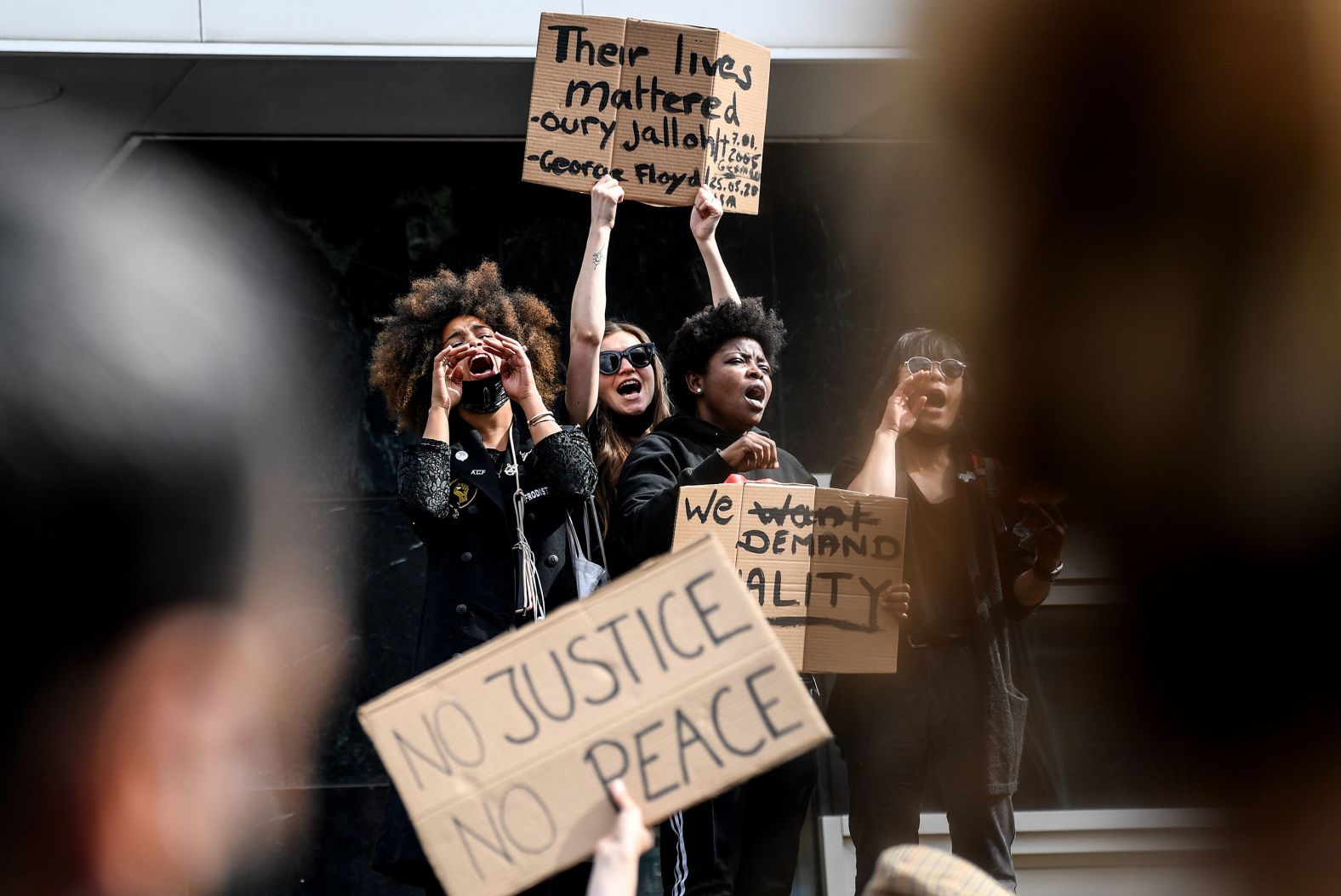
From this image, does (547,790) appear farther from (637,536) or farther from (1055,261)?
(1055,261)

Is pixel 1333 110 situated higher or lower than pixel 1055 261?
higher

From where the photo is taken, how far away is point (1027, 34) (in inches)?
214

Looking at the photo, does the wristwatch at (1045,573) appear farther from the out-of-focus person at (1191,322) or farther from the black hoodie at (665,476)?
→ the black hoodie at (665,476)

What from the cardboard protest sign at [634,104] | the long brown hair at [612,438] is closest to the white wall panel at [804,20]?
the cardboard protest sign at [634,104]

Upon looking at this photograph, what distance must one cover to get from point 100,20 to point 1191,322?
387 centimetres

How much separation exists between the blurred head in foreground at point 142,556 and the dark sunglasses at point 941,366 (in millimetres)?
2349

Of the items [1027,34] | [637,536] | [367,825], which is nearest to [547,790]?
[637,536]

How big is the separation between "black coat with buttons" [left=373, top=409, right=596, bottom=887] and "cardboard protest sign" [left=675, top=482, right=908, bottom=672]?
322 millimetres

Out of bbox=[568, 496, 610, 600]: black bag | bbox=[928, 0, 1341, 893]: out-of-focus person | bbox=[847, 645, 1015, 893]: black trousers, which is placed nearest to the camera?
bbox=[568, 496, 610, 600]: black bag

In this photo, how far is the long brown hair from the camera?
4047mm

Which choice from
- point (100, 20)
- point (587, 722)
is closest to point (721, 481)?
point (587, 722)

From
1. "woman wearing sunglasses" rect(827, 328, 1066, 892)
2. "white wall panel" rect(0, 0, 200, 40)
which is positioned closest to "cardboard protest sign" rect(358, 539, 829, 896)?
"woman wearing sunglasses" rect(827, 328, 1066, 892)

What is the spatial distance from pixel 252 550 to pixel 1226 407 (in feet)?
11.2

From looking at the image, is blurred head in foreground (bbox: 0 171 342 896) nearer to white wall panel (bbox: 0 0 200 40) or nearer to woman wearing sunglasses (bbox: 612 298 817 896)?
white wall panel (bbox: 0 0 200 40)
